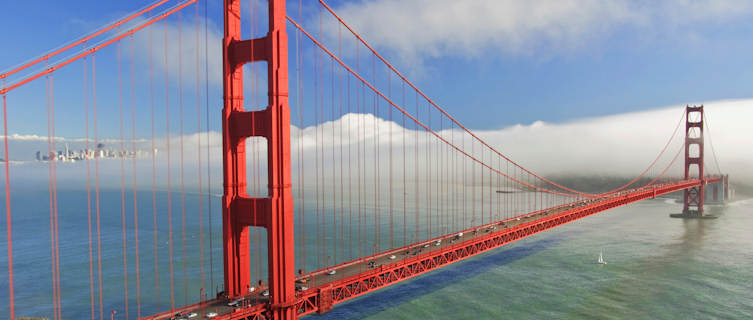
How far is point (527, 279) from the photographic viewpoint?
40000 mm

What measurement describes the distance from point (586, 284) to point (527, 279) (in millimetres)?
4692

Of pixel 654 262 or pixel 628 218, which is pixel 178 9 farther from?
pixel 628 218

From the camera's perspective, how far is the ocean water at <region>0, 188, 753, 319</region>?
1299 inches

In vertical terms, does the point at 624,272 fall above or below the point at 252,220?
below

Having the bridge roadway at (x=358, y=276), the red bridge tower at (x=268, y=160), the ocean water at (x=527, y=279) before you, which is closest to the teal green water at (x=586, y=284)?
the ocean water at (x=527, y=279)

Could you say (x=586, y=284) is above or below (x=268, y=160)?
below

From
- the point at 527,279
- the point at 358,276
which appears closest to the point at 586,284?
the point at 527,279

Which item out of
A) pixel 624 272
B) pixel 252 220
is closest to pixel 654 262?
pixel 624 272

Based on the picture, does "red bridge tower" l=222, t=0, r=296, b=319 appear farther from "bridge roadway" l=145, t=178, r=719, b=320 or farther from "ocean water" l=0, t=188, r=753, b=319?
"ocean water" l=0, t=188, r=753, b=319

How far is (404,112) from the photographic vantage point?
3531 centimetres

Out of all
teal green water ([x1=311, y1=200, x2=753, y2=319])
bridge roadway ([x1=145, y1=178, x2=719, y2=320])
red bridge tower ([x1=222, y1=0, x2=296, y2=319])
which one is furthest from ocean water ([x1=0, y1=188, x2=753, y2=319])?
red bridge tower ([x1=222, y1=0, x2=296, y2=319])

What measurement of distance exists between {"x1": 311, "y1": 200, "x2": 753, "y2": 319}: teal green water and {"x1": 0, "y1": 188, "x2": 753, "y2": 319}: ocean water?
0.09 meters

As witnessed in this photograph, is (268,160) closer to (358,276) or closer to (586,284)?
(358,276)

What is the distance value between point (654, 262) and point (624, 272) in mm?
6780
